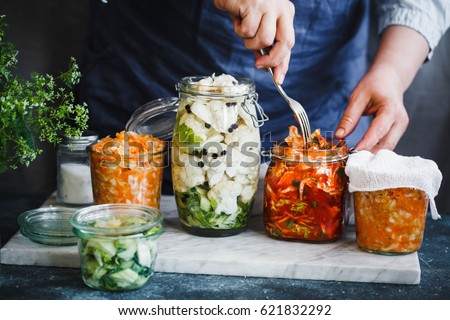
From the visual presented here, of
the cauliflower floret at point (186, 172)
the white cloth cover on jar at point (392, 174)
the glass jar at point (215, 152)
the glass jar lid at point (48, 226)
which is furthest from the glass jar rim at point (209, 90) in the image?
the glass jar lid at point (48, 226)

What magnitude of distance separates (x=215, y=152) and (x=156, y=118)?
0.75ft

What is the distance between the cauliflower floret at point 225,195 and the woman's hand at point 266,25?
24cm

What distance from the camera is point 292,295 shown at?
1132 mm

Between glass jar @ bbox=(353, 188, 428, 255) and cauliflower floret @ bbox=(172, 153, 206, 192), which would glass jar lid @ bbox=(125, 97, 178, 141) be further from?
glass jar @ bbox=(353, 188, 428, 255)

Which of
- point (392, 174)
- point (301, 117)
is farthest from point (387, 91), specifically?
point (392, 174)

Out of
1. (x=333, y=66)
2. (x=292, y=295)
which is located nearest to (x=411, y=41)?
(x=333, y=66)

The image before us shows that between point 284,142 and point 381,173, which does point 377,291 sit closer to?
point 381,173

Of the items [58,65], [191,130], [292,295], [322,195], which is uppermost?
[58,65]

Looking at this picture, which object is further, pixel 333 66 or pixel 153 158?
pixel 333 66

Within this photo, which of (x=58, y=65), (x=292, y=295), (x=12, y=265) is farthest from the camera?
(x=58, y=65)

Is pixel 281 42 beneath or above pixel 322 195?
above

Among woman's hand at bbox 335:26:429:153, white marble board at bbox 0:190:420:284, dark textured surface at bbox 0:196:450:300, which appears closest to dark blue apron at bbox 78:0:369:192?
woman's hand at bbox 335:26:429:153

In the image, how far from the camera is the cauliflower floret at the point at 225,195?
127 centimetres

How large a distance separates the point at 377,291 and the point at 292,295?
0.48 ft
